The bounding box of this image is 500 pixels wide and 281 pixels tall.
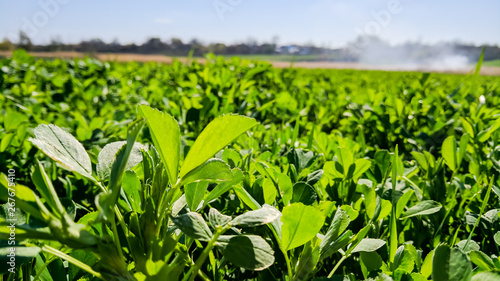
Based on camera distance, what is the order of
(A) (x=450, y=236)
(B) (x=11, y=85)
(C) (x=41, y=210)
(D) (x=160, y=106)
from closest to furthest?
(C) (x=41, y=210), (A) (x=450, y=236), (D) (x=160, y=106), (B) (x=11, y=85)

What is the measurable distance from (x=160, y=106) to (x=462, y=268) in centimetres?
184

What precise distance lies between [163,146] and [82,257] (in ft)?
0.94

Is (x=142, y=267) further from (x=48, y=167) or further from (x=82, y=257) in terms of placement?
(x=48, y=167)

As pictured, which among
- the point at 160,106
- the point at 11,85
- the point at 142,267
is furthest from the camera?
the point at 11,85

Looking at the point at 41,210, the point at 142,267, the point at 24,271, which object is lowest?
the point at 24,271

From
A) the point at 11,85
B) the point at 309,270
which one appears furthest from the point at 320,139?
the point at 11,85

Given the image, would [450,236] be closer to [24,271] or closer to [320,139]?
[320,139]

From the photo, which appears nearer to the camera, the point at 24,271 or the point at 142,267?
the point at 142,267

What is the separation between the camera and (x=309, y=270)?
60 centimetres

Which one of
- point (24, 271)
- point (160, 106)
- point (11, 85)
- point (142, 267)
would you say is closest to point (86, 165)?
point (142, 267)

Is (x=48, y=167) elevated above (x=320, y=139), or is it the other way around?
(x=320, y=139)

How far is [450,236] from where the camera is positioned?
0.96 meters

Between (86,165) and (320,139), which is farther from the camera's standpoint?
(320,139)

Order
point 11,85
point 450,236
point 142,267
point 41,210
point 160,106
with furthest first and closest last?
point 11,85 < point 160,106 < point 450,236 < point 142,267 < point 41,210
